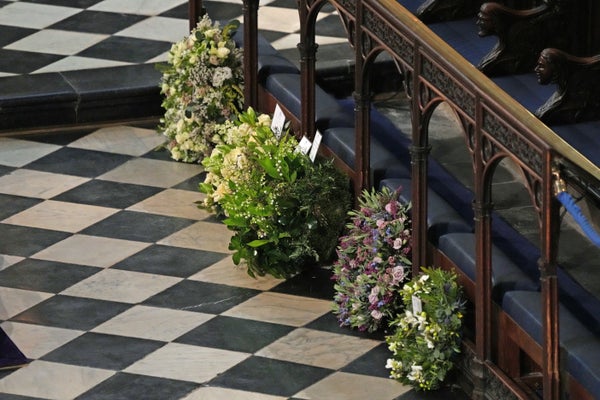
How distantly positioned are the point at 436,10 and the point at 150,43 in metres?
3.38

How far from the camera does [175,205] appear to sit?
929cm

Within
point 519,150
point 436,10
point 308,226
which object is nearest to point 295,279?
point 308,226

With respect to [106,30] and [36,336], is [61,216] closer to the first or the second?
[36,336]

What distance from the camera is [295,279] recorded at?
8406 mm

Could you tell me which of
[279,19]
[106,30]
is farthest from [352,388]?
[106,30]

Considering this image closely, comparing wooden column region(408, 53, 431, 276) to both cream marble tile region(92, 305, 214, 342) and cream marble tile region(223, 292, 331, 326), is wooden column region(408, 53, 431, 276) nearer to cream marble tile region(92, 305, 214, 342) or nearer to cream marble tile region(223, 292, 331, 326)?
cream marble tile region(223, 292, 331, 326)

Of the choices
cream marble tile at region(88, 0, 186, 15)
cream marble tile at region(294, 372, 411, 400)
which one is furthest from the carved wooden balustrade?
cream marble tile at region(88, 0, 186, 15)

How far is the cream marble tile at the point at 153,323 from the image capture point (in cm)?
789

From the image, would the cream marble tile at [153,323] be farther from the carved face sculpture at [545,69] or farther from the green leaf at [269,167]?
the carved face sculpture at [545,69]

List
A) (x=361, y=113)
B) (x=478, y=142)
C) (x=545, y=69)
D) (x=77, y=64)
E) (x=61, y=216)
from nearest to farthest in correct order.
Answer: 1. (x=478, y=142)
2. (x=545, y=69)
3. (x=361, y=113)
4. (x=61, y=216)
5. (x=77, y=64)

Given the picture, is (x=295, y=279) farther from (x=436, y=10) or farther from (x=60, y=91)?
(x=60, y=91)

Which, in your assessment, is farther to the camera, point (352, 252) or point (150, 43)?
point (150, 43)

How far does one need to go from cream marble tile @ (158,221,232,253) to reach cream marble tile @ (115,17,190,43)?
270cm

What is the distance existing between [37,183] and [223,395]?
2668 millimetres
